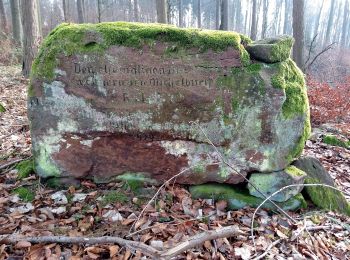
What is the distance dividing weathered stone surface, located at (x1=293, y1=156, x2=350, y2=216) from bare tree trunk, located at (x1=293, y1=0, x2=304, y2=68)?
6688 mm

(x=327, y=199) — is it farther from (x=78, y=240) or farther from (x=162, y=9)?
(x=162, y=9)

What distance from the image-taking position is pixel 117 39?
3.57 meters

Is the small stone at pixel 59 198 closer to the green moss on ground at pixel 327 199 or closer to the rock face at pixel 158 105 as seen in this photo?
the rock face at pixel 158 105

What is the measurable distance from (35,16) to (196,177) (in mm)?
7274

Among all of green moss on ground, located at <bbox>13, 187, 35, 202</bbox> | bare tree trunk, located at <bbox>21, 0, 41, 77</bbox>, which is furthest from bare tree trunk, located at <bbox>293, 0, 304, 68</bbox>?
green moss on ground, located at <bbox>13, 187, 35, 202</bbox>

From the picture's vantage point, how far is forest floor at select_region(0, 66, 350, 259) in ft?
9.45

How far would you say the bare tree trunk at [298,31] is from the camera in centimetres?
1005

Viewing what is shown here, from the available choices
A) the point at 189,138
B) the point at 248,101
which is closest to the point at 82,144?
the point at 189,138

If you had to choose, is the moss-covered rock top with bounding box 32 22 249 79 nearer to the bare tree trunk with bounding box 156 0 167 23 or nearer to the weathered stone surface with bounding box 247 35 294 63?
the weathered stone surface with bounding box 247 35 294 63

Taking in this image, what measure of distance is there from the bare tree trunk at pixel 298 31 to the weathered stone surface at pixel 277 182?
7133mm

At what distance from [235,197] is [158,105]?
55.1 inches

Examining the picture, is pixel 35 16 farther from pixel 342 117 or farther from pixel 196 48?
pixel 342 117

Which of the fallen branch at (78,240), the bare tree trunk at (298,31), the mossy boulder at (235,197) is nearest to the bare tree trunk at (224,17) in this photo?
the bare tree trunk at (298,31)

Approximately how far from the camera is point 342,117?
25.3ft
